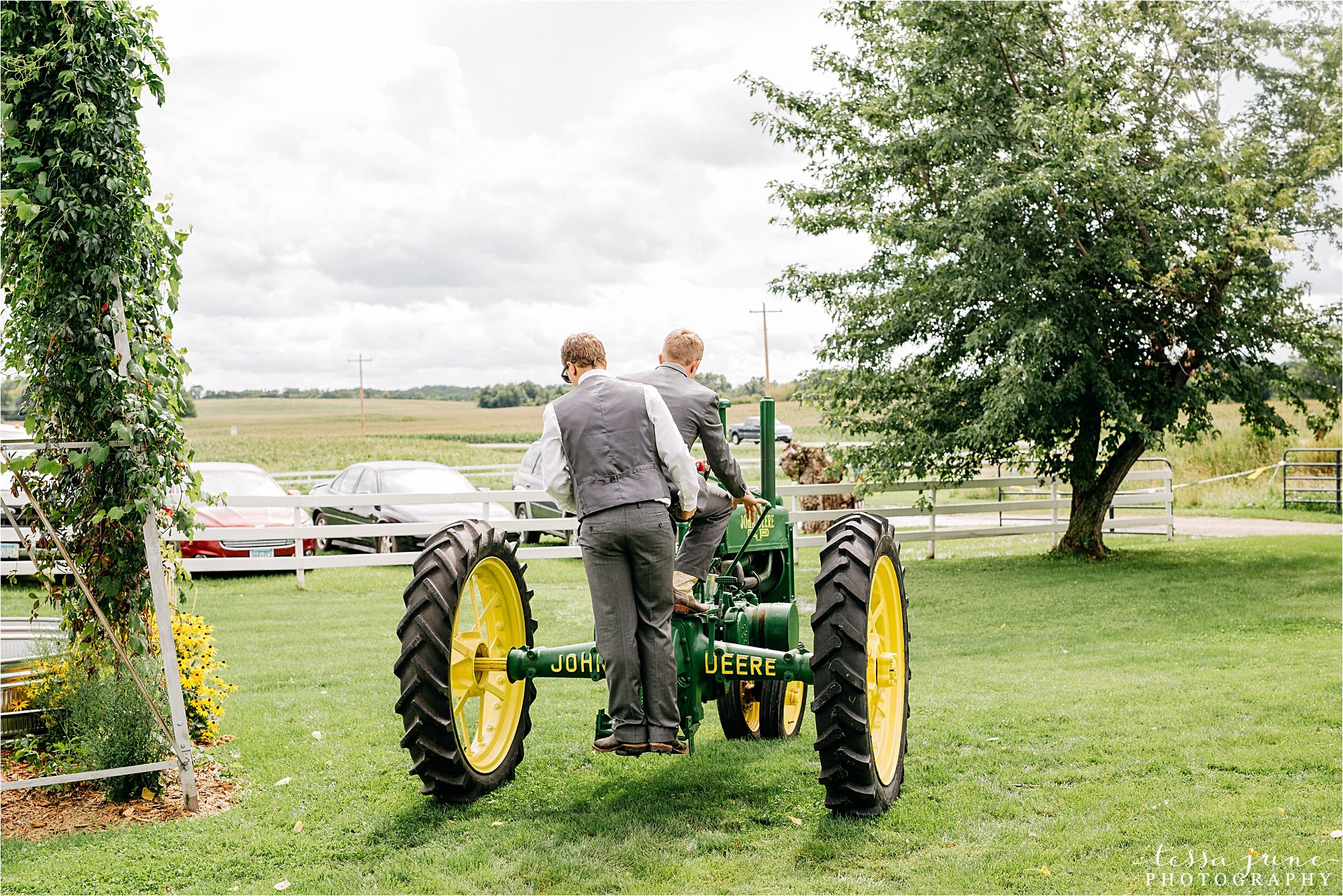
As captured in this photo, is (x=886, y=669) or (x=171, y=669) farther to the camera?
(x=886, y=669)

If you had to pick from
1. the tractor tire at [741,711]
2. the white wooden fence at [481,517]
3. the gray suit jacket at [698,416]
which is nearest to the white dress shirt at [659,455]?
the gray suit jacket at [698,416]

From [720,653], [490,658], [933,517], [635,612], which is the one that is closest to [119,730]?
[490,658]

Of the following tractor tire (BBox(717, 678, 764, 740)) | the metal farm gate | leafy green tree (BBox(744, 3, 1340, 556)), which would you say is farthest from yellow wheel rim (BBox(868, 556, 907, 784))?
the metal farm gate

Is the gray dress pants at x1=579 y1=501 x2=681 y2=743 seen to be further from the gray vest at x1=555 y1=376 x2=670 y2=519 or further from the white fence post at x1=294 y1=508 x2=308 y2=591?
the white fence post at x1=294 y1=508 x2=308 y2=591

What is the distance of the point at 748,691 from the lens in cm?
686

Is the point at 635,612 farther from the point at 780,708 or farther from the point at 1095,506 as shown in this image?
the point at 1095,506

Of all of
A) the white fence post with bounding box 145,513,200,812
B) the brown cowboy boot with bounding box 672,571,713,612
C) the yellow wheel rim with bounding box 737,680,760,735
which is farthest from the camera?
the yellow wheel rim with bounding box 737,680,760,735

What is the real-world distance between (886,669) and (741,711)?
1.28 m

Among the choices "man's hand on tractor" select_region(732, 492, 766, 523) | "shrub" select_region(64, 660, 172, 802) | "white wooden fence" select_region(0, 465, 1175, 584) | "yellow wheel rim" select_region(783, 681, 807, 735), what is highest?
"man's hand on tractor" select_region(732, 492, 766, 523)

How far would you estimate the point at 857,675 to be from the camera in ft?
16.1

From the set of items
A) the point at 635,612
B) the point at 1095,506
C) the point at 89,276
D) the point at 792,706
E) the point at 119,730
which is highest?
the point at 89,276

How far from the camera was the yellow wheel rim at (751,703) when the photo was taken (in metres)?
6.77

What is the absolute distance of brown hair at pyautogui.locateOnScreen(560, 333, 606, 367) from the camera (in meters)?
5.21

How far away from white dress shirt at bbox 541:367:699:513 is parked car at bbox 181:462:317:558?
9439mm
